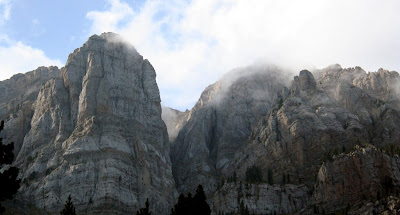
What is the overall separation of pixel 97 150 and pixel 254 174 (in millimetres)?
48109

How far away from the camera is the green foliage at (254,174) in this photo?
177700 mm

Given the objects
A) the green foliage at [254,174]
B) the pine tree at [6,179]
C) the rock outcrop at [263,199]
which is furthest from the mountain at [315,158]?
the pine tree at [6,179]

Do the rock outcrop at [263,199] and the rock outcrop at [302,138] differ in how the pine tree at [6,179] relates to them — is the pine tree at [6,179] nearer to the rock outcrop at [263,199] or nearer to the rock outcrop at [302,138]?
the rock outcrop at [263,199]

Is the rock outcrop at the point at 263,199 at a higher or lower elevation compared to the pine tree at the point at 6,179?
higher

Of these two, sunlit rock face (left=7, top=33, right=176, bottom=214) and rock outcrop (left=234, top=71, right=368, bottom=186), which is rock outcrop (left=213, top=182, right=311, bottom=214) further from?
sunlit rock face (left=7, top=33, right=176, bottom=214)

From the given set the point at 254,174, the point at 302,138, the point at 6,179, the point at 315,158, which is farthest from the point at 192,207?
the point at 302,138

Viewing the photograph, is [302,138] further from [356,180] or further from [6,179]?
[6,179]

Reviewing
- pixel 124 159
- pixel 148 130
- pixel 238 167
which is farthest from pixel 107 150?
pixel 238 167

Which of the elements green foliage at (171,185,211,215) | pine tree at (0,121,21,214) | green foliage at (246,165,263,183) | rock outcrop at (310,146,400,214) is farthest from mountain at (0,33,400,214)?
pine tree at (0,121,21,214)

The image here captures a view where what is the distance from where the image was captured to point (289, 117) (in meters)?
189

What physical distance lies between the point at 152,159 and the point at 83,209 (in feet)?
100.0

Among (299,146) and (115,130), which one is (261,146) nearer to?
(299,146)

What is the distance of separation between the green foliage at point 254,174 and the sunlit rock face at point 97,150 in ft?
78.1

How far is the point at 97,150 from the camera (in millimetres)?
171750
